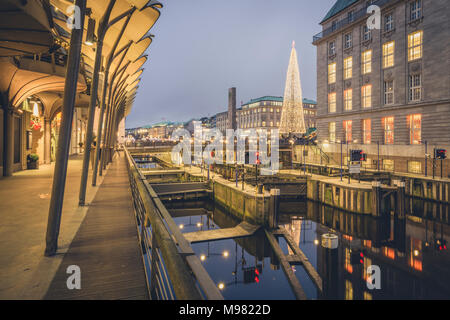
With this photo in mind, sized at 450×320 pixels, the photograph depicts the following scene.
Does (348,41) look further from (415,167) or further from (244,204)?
(244,204)

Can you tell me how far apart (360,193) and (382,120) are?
18.1m

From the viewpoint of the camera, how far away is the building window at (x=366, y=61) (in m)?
35.9

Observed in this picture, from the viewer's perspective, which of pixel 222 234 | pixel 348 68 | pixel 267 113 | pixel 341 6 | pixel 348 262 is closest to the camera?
pixel 348 262

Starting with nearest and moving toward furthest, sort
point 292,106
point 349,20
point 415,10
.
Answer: point 415,10 < point 349,20 < point 292,106

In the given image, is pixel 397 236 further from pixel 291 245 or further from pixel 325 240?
pixel 325 240

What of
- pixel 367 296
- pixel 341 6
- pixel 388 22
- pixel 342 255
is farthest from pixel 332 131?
pixel 367 296

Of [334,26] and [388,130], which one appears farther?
[334,26]

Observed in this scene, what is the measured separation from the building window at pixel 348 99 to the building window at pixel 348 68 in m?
2.02

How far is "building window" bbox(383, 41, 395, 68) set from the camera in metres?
33.1

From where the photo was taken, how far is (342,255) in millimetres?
15234

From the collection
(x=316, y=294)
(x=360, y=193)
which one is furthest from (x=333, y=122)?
(x=316, y=294)

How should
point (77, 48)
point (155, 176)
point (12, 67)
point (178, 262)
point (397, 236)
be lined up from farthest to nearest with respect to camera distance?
point (155, 176), point (397, 236), point (12, 67), point (77, 48), point (178, 262)

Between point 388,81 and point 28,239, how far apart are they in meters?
38.2

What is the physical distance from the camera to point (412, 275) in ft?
41.8
